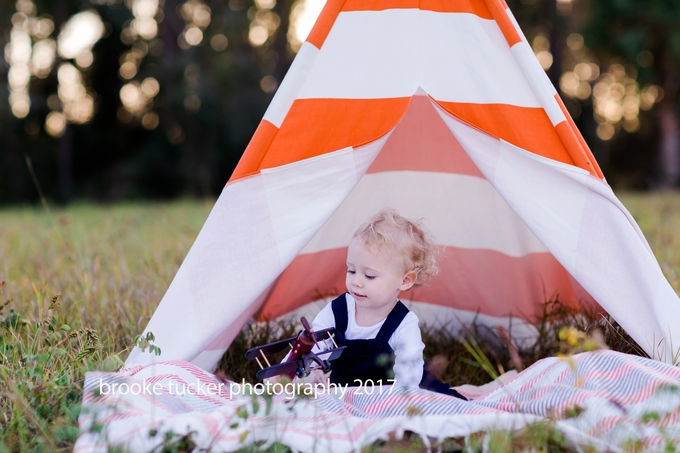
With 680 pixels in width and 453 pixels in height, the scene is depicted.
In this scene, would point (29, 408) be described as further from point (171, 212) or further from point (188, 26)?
point (188, 26)

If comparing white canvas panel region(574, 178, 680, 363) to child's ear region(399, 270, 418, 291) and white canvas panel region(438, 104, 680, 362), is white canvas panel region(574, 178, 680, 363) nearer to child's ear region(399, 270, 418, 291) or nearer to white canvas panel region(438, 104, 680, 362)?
white canvas panel region(438, 104, 680, 362)

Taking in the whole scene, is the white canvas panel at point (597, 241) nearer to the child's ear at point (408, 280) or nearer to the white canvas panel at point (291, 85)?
the child's ear at point (408, 280)

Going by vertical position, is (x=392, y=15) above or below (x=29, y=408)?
above

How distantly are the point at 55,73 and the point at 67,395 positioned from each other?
13.0m

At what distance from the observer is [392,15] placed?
204 centimetres

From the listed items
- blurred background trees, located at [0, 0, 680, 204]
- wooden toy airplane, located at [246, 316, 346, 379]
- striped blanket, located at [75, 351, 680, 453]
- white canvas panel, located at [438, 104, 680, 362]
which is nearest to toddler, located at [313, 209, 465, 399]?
wooden toy airplane, located at [246, 316, 346, 379]

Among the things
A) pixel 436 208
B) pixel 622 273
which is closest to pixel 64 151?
pixel 436 208

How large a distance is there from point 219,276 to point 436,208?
3.66ft

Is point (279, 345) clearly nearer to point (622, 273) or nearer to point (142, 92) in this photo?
point (622, 273)

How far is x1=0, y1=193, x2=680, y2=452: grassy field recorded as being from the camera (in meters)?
1.59

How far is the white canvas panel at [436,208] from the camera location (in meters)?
2.60

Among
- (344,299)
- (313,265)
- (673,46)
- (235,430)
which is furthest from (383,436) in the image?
(673,46)

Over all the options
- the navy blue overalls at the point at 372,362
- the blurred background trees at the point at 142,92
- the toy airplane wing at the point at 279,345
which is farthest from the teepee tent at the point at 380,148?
the blurred background trees at the point at 142,92

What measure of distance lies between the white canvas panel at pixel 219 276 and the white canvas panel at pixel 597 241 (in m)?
0.77
